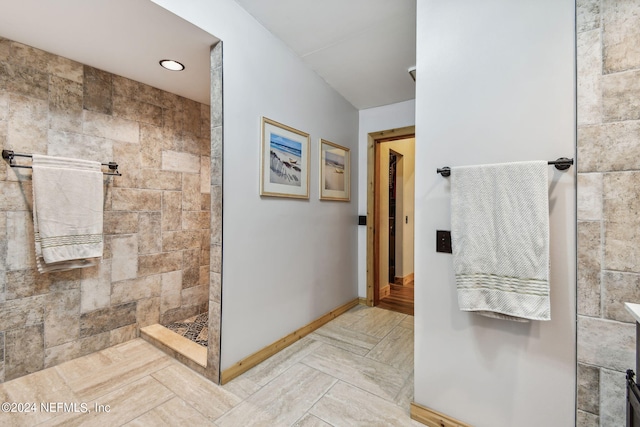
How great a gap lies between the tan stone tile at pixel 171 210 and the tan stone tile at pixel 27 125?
886 mm

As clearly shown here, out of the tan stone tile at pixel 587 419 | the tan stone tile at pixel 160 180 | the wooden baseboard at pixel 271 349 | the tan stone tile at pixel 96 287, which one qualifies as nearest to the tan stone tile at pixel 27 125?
the tan stone tile at pixel 160 180

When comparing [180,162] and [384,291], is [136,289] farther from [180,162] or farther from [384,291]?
[384,291]

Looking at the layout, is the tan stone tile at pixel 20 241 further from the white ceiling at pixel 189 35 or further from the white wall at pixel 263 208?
the white wall at pixel 263 208

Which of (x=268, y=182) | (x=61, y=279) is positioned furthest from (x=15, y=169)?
(x=268, y=182)

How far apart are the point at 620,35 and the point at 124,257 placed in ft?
10.8

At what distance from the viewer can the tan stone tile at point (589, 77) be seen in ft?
3.63

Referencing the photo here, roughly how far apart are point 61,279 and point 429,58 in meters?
2.86

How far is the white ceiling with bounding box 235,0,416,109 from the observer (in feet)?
5.86

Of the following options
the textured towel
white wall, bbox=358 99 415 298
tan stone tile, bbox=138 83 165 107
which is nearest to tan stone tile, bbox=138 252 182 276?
tan stone tile, bbox=138 83 165 107

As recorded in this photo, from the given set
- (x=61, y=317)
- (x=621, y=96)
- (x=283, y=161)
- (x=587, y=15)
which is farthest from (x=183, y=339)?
(x=587, y=15)

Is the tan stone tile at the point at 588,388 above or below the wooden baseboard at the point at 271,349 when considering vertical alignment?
above

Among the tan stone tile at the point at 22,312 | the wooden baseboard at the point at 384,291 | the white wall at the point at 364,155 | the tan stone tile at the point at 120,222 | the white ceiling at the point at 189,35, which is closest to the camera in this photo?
the white ceiling at the point at 189,35

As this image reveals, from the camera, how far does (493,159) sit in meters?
1.30

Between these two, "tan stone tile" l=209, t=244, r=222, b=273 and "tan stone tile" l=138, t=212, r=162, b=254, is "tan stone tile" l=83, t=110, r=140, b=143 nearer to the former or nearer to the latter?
"tan stone tile" l=138, t=212, r=162, b=254
